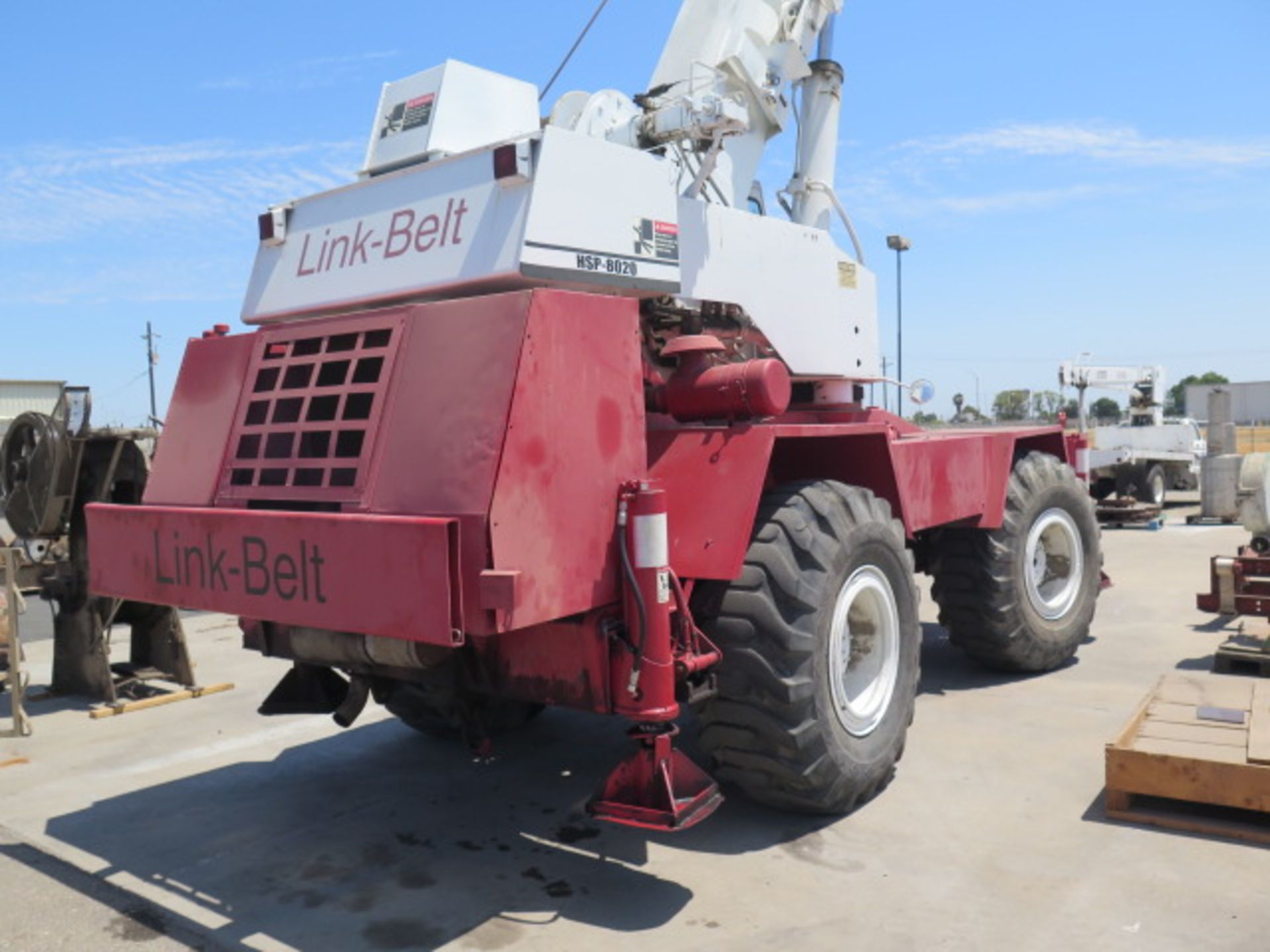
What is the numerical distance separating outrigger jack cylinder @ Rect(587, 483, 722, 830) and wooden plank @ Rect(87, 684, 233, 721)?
4444 millimetres

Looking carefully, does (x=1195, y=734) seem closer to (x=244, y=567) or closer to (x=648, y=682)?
(x=648, y=682)

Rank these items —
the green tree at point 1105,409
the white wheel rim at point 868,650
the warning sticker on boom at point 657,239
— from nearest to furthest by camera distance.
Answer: the warning sticker on boom at point 657,239 → the white wheel rim at point 868,650 → the green tree at point 1105,409

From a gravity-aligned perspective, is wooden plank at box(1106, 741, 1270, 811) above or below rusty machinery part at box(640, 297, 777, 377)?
below

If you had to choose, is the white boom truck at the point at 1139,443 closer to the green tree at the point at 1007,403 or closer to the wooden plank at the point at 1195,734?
the wooden plank at the point at 1195,734

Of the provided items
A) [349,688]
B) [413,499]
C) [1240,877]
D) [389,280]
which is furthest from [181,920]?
[1240,877]

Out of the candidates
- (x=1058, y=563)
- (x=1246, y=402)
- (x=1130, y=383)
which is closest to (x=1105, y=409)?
(x=1246, y=402)

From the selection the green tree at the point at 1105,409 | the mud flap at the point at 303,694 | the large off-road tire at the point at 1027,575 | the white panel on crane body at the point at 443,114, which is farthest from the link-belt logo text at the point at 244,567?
the green tree at the point at 1105,409

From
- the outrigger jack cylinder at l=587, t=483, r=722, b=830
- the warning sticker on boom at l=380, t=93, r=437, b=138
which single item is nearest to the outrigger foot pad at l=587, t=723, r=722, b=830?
the outrigger jack cylinder at l=587, t=483, r=722, b=830

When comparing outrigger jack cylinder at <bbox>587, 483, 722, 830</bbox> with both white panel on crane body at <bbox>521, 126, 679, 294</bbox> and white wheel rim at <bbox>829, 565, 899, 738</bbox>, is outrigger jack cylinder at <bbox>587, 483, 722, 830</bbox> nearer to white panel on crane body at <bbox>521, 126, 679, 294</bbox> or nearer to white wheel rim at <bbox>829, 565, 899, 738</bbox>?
white panel on crane body at <bbox>521, 126, 679, 294</bbox>

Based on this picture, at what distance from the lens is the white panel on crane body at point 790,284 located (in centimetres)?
500

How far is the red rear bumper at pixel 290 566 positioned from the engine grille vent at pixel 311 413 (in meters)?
0.22

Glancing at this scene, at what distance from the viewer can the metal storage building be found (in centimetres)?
6850

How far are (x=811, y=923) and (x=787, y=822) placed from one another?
934 mm

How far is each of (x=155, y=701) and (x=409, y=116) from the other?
4479 millimetres
